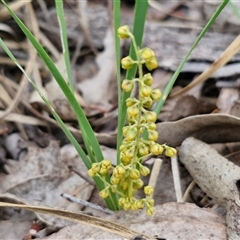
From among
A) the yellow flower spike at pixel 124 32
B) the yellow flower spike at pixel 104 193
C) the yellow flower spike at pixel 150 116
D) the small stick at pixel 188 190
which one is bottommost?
the small stick at pixel 188 190

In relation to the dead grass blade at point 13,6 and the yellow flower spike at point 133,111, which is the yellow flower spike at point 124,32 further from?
the dead grass blade at point 13,6

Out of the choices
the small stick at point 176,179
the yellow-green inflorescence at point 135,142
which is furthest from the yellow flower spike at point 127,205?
the small stick at point 176,179

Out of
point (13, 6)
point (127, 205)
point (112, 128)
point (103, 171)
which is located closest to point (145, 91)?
point (103, 171)

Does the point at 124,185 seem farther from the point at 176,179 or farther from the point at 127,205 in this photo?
the point at 176,179

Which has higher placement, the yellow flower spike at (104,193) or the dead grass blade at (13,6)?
the dead grass blade at (13,6)

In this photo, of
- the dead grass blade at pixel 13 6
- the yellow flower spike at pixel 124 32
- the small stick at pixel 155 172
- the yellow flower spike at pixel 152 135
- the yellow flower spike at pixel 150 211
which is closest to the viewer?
the yellow flower spike at pixel 124 32

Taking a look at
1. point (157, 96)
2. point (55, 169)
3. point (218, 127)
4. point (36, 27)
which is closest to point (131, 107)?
point (157, 96)

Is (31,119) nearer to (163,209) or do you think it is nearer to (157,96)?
(163,209)
